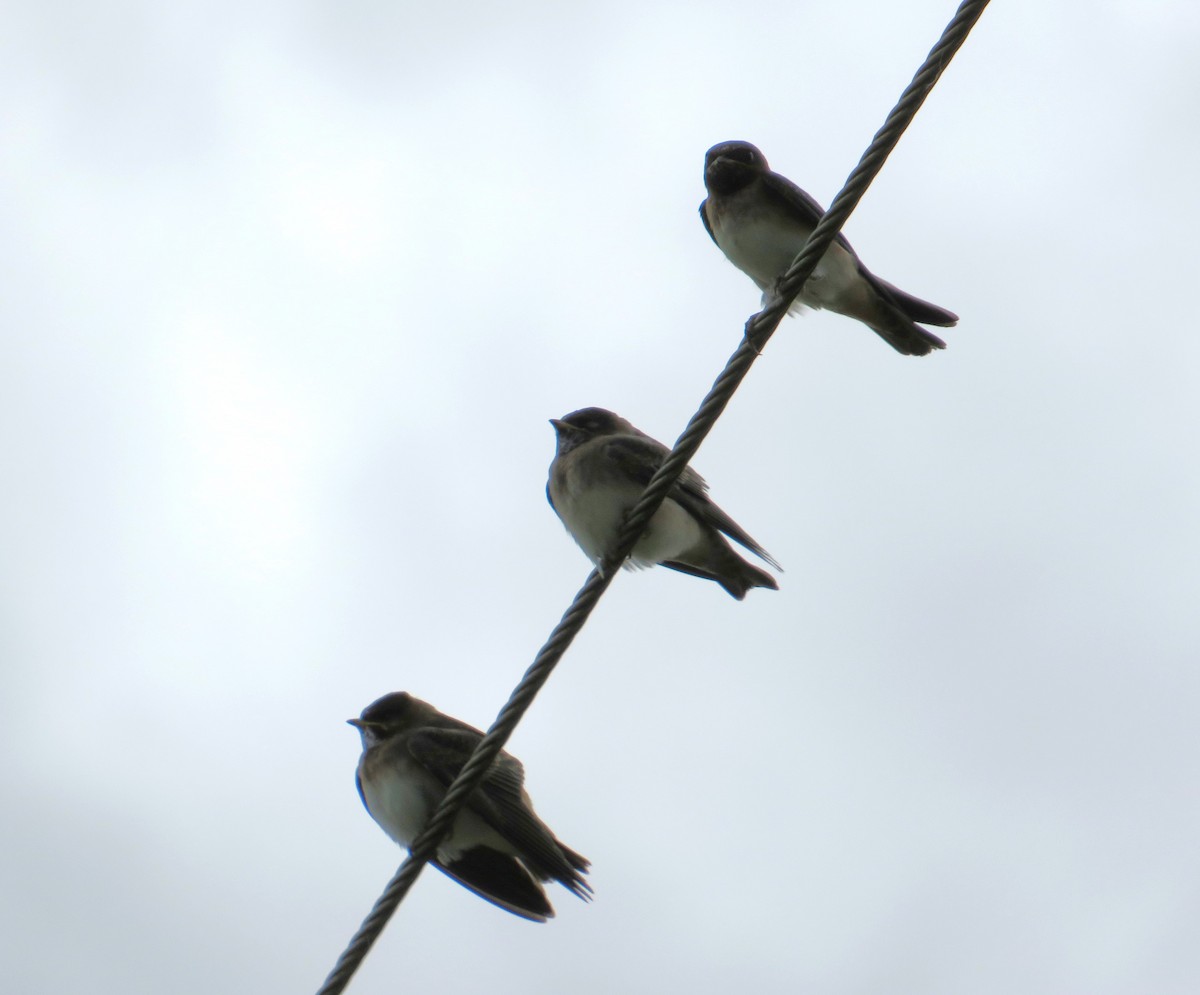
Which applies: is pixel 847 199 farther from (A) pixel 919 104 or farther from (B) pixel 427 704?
(B) pixel 427 704

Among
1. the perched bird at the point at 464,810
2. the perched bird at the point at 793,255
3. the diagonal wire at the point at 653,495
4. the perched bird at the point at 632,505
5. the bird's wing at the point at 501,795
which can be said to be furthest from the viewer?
the perched bird at the point at 793,255

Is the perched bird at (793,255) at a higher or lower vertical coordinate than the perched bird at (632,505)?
higher

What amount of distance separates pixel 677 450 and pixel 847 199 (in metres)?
1.00

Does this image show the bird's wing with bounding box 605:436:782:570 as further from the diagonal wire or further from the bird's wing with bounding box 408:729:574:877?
the diagonal wire

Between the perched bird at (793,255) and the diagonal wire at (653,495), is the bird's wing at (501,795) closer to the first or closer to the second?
the diagonal wire at (653,495)

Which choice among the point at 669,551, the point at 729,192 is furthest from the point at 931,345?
the point at 669,551

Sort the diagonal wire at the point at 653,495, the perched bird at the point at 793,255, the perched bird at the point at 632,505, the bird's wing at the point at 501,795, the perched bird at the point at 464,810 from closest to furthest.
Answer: the diagonal wire at the point at 653,495
the bird's wing at the point at 501,795
the perched bird at the point at 464,810
the perched bird at the point at 632,505
the perched bird at the point at 793,255

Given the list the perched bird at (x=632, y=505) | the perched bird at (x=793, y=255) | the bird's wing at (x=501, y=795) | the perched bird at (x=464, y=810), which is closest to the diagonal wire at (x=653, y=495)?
the bird's wing at (x=501, y=795)

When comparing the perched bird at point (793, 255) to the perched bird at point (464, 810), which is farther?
the perched bird at point (793, 255)

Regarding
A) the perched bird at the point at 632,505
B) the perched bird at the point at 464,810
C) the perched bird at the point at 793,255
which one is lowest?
the perched bird at the point at 464,810

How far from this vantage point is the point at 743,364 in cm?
524

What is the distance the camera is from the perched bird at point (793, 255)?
8.48m

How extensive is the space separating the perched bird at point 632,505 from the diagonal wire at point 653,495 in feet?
6.90

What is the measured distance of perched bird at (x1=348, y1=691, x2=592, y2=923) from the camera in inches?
293
